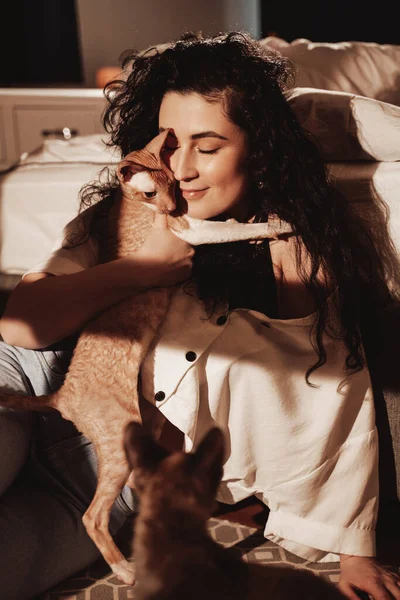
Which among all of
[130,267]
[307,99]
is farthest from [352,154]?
[130,267]

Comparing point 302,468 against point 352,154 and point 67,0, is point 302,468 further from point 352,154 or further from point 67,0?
point 67,0

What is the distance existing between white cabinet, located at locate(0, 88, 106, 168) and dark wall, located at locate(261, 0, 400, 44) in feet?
4.14

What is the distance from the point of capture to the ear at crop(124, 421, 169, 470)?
0.39 metres

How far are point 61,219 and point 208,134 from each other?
89 cm

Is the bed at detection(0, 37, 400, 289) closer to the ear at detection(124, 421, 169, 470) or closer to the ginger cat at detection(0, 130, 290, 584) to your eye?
the ginger cat at detection(0, 130, 290, 584)

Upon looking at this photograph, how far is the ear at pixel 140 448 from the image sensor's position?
0.39 meters

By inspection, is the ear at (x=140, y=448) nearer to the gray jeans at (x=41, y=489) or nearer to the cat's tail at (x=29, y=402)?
the cat's tail at (x=29, y=402)

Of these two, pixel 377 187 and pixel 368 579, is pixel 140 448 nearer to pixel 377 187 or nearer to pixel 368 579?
pixel 368 579

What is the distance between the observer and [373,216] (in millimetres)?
1340

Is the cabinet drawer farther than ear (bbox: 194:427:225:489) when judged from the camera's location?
Yes

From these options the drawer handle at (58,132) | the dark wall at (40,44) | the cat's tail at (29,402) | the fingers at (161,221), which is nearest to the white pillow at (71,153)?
the fingers at (161,221)

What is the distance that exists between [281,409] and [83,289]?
0.42 m

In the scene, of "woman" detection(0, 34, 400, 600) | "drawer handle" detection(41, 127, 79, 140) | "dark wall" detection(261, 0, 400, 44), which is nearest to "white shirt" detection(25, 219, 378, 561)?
"woman" detection(0, 34, 400, 600)

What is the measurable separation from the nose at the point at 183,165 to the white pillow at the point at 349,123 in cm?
49
